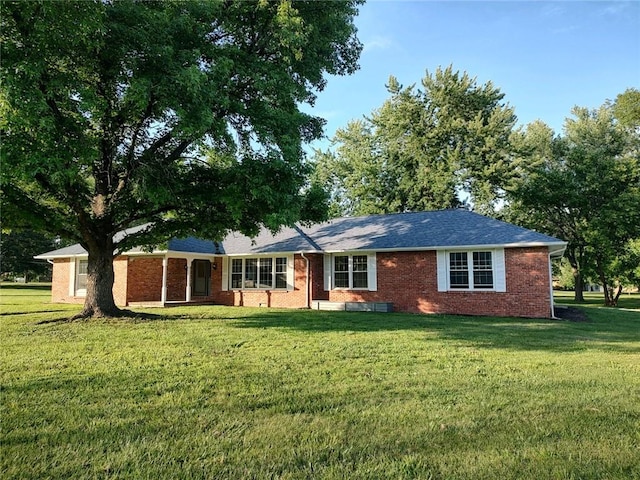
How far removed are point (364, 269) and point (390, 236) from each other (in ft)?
5.84

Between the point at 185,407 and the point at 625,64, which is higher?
the point at 625,64

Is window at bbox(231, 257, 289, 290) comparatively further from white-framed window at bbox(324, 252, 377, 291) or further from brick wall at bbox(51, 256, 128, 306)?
brick wall at bbox(51, 256, 128, 306)

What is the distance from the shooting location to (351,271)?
18.0 metres

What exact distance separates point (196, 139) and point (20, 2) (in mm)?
4025

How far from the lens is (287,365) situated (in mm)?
6176

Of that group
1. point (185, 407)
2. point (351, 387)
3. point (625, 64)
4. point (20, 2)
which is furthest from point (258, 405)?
point (625, 64)

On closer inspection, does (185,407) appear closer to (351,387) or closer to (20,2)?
(351,387)

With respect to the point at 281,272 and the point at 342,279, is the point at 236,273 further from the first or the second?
the point at 342,279

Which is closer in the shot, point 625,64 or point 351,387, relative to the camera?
point 351,387

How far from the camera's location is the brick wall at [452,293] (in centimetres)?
1452

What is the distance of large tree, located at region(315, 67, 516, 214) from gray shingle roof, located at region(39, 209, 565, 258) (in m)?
11.9

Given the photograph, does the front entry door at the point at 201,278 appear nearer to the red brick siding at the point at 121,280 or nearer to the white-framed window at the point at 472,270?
the red brick siding at the point at 121,280

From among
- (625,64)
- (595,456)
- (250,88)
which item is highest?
(625,64)

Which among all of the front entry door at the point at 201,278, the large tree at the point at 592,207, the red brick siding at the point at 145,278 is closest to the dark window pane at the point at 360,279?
the front entry door at the point at 201,278
